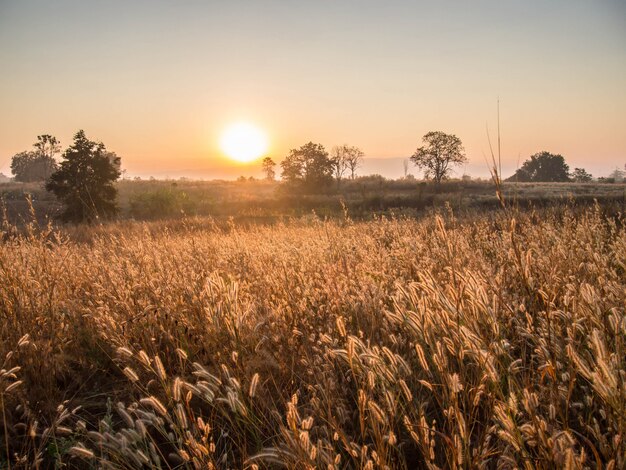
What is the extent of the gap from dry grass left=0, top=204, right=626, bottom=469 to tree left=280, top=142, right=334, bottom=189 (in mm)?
47484

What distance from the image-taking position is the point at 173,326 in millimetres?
2992

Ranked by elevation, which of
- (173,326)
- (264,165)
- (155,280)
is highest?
(264,165)

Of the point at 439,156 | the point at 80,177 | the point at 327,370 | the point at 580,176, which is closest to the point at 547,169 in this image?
the point at 580,176

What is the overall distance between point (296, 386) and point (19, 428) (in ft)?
5.70

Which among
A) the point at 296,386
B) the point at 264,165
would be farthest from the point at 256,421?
the point at 264,165

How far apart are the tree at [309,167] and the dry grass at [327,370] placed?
47.5 metres

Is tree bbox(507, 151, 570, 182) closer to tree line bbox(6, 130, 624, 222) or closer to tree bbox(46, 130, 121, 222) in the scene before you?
tree line bbox(6, 130, 624, 222)

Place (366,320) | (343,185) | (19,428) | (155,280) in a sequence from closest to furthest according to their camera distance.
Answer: (19,428) < (366,320) < (155,280) < (343,185)

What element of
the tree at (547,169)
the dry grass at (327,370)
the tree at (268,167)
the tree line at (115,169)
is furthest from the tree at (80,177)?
the tree at (547,169)

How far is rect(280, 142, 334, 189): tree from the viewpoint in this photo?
51.2 m

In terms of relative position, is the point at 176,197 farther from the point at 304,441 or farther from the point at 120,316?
the point at 304,441

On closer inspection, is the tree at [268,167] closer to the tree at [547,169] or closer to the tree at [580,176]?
the tree at [547,169]

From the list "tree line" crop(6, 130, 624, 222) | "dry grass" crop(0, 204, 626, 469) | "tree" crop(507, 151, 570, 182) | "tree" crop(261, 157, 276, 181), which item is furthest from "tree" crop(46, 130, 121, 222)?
"tree" crop(507, 151, 570, 182)

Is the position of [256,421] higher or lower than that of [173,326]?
lower
